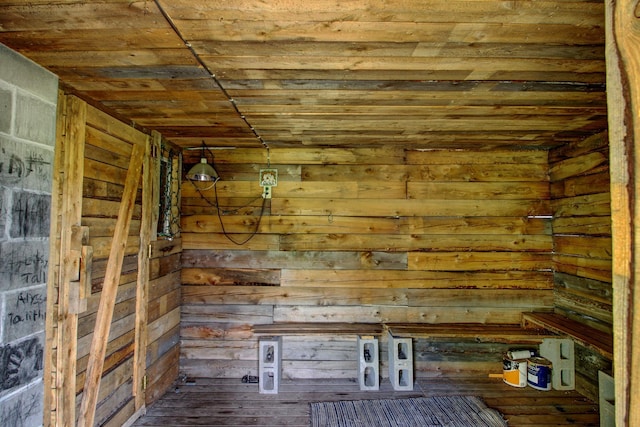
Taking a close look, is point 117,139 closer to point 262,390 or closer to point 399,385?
point 262,390

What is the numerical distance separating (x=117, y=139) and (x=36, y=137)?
84 cm

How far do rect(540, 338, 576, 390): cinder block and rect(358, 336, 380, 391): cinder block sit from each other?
1595mm

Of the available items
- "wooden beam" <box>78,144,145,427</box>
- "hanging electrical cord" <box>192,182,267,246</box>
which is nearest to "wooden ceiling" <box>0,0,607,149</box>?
"wooden beam" <box>78,144,145,427</box>

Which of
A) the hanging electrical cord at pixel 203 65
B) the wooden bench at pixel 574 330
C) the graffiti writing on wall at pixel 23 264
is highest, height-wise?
the hanging electrical cord at pixel 203 65

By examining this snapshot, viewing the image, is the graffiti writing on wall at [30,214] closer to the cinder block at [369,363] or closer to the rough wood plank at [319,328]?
the rough wood plank at [319,328]

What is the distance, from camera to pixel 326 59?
1.75 metres

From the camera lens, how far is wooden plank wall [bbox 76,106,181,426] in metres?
2.28

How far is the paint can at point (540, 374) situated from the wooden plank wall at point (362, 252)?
0.32m

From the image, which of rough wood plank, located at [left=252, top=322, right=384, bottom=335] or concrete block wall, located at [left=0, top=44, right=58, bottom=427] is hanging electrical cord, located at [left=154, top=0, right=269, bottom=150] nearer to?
concrete block wall, located at [left=0, top=44, right=58, bottom=427]

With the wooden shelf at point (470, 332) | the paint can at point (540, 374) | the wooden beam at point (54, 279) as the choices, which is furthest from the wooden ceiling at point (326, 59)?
the paint can at point (540, 374)

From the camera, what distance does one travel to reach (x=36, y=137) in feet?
5.71

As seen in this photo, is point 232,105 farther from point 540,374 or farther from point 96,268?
point 540,374

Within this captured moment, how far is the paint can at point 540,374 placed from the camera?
331 centimetres

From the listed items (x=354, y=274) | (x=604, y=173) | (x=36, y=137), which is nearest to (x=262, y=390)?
(x=354, y=274)
